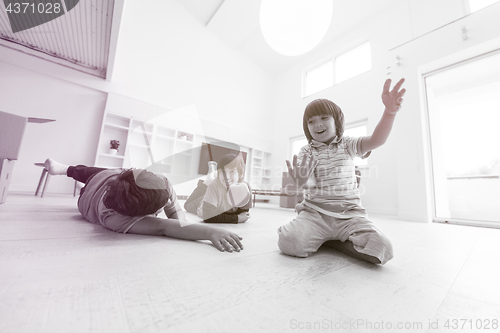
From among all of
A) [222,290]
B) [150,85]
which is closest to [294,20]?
[150,85]

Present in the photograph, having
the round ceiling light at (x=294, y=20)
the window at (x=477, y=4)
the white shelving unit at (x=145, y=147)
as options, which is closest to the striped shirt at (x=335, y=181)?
the round ceiling light at (x=294, y=20)

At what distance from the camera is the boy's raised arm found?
0.82 metres

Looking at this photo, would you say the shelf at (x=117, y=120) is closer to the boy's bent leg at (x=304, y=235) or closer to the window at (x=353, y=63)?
the boy's bent leg at (x=304, y=235)

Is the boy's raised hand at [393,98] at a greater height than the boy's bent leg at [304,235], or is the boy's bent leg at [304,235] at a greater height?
the boy's raised hand at [393,98]

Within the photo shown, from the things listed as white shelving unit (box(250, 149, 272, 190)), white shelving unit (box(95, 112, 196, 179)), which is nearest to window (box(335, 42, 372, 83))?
white shelving unit (box(250, 149, 272, 190))

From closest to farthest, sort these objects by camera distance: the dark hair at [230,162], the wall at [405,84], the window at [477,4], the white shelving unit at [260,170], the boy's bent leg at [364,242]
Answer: the boy's bent leg at [364,242] → the dark hair at [230,162] → the wall at [405,84] → the window at [477,4] → the white shelving unit at [260,170]

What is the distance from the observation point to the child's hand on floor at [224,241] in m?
0.81

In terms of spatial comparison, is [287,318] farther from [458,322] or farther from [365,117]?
[365,117]

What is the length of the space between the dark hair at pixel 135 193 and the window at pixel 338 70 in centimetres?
509

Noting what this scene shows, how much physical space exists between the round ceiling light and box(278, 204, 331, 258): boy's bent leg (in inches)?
136

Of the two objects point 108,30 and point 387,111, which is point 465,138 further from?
point 108,30

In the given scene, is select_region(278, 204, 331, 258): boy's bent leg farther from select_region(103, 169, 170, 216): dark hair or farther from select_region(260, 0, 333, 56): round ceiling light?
select_region(260, 0, 333, 56): round ceiling light

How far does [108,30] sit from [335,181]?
3.03 meters

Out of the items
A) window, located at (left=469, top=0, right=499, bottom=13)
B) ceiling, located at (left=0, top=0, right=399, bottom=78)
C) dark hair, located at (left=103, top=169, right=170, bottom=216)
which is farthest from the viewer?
window, located at (left=469, top=0, right=499, bottom=13)
